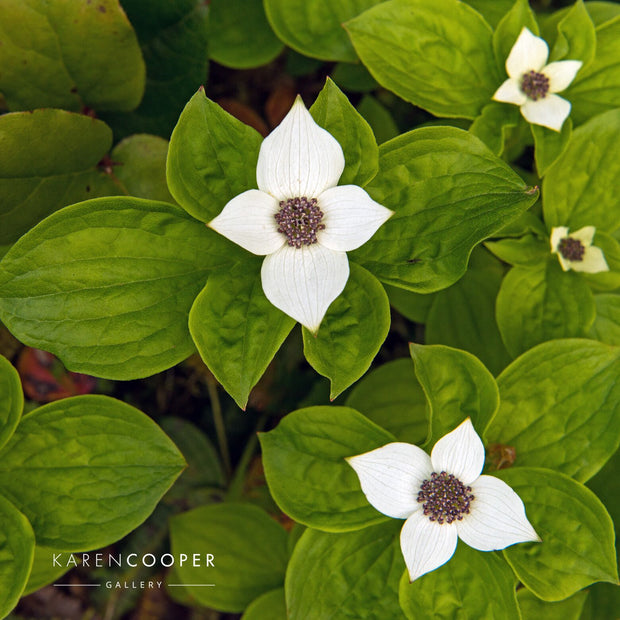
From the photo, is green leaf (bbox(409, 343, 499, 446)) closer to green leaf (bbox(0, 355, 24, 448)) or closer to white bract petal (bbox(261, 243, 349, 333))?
white bract petal (bbox(261, 243, 349, 333))

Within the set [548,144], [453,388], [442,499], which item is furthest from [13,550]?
[548,144]

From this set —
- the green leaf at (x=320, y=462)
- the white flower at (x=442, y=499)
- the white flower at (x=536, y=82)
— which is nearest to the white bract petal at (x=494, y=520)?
the white flower at (x=442, y=499)

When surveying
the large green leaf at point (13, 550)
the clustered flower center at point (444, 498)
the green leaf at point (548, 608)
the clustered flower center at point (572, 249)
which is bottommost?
the green leaf at point (548, 608)

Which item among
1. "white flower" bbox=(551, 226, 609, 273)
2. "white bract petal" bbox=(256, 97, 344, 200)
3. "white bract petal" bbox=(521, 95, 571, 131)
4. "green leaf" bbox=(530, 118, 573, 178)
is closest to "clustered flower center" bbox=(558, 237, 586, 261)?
"white flower" bbox=(551, 226, 609, 273)

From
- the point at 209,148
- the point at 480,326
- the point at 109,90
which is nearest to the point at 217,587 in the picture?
the point at 480,326

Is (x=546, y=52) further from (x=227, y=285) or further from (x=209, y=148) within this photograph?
(x=227, y=285)

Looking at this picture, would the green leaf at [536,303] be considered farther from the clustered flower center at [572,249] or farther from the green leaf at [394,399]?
the green leaf at [394,399]
